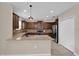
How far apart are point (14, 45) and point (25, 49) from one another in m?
0.40

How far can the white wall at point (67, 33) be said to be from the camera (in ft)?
18.7

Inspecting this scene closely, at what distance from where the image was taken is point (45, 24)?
18.2 ft

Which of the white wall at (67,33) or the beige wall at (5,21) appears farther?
the white wall at (67,33)

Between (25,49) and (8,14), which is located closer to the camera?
(25,49)

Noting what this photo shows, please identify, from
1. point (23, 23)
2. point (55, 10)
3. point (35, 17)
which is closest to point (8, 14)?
point (23, 23)

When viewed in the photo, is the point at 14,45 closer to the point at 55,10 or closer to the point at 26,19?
the point at 26,19

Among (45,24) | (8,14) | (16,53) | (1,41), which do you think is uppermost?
(8,14)

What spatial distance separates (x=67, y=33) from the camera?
643 centimetres

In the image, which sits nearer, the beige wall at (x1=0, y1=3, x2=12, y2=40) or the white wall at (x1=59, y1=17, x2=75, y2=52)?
the beige wall at (x1=0, y1=3, x2=12, y2=40)

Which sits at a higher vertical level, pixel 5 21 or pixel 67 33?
pixel 5 21

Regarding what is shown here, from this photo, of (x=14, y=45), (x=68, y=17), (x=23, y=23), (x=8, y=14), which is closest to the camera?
(x=14, y=45)

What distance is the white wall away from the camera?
570cm

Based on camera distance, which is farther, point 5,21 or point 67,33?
point 67,33

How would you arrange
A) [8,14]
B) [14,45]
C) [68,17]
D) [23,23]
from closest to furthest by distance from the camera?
[14,45] < [8,14] < [23,23] < [68,17]
